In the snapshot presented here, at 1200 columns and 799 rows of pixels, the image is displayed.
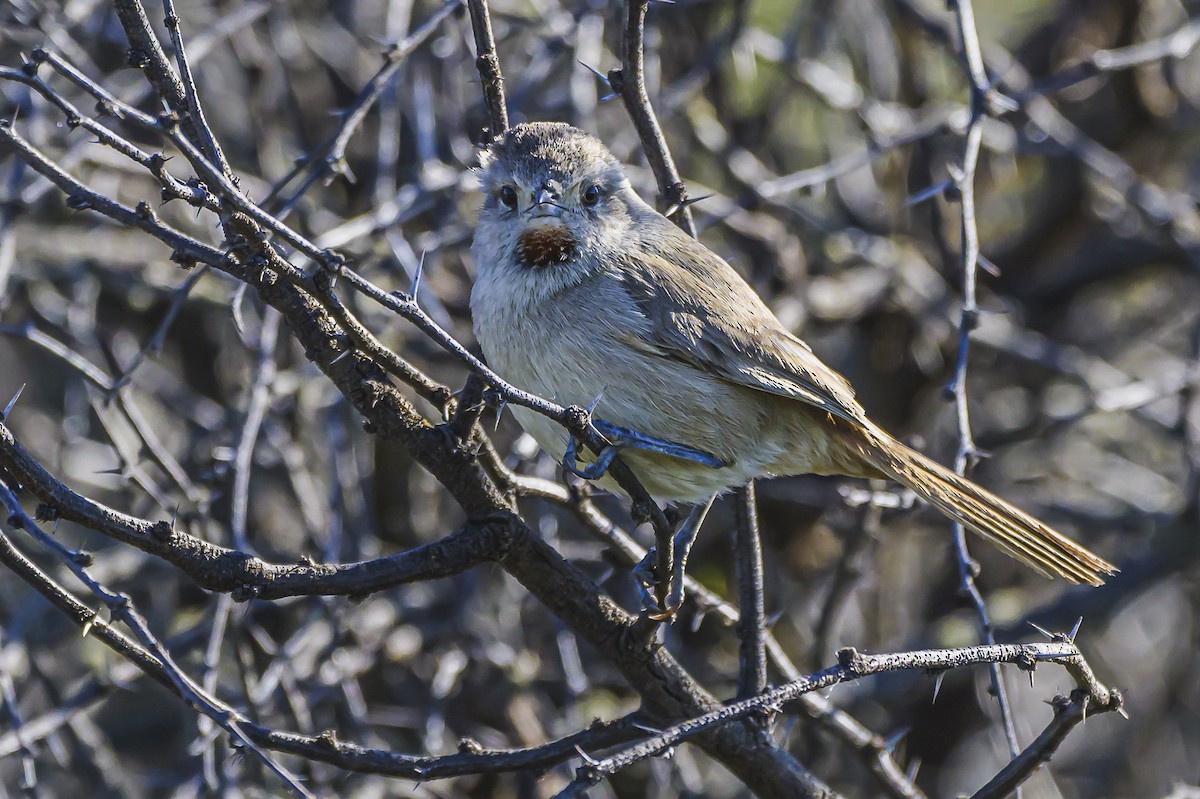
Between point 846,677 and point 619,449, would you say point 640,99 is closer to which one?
point 619,449

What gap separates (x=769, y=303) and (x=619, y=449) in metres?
2.57

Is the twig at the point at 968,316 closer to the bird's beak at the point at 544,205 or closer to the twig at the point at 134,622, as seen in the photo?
the bird's beak at the point at 544,205

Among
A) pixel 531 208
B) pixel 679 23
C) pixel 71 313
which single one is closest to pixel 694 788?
pixel 531 208

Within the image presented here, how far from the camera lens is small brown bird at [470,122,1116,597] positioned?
3771mm

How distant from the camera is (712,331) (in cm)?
399

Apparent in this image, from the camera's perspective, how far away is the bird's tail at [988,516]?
3850mm

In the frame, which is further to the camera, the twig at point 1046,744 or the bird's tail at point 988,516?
the bird's tail at point 988,516

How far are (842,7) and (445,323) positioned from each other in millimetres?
3330

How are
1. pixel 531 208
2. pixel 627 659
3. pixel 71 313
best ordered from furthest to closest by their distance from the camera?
pixel 71 313, pixel 531 208, pixel 627 659

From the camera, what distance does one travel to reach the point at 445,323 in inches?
204

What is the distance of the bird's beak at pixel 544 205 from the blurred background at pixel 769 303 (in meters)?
0.79

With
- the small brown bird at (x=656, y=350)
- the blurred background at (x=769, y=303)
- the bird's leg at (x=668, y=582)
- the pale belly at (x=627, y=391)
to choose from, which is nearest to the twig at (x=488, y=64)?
the small brown bird at (x=656, y=350)

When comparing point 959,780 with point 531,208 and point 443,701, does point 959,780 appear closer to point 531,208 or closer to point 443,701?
point 443,701

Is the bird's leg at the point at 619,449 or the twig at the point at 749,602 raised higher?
the bird's leg at the point at 619,449
